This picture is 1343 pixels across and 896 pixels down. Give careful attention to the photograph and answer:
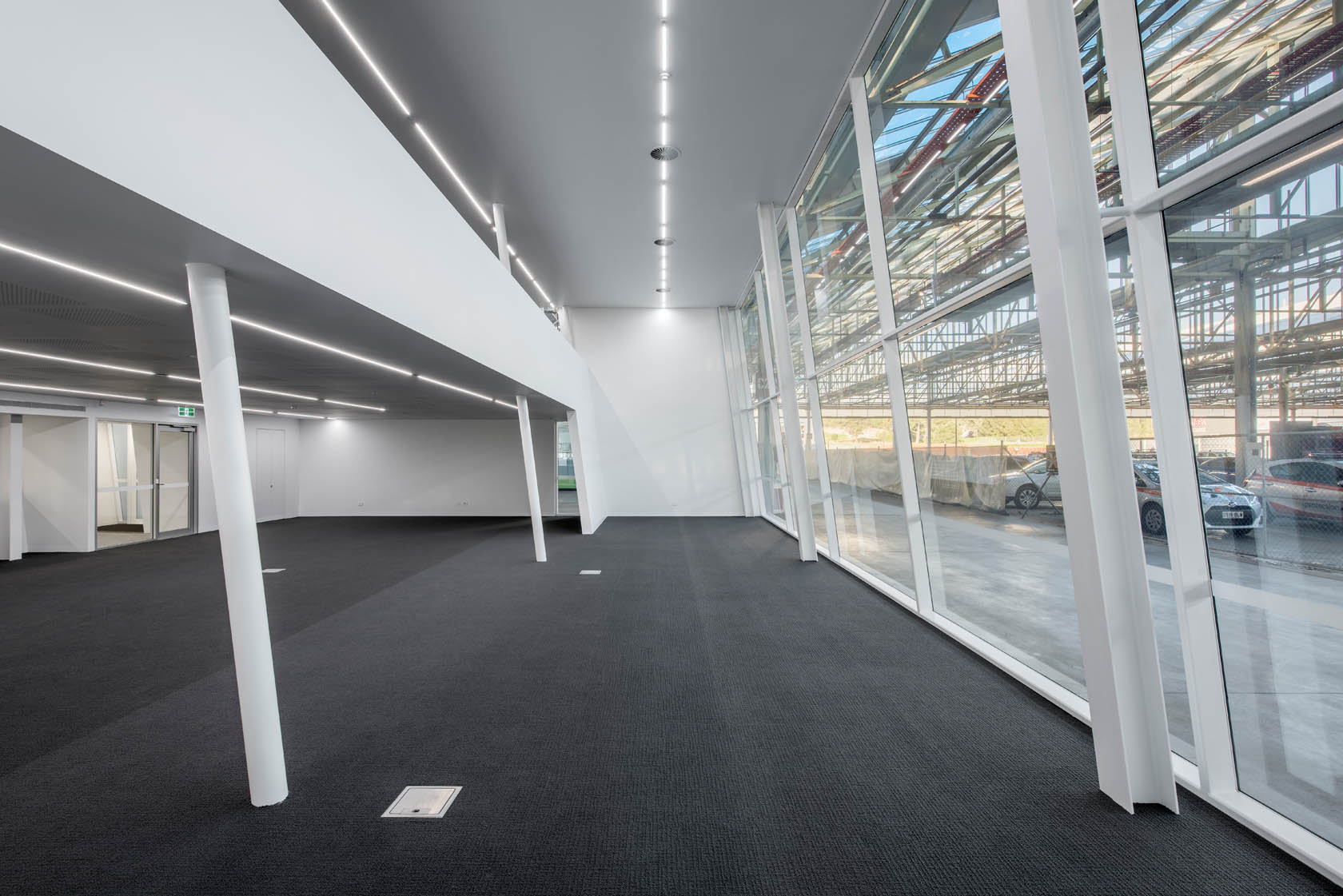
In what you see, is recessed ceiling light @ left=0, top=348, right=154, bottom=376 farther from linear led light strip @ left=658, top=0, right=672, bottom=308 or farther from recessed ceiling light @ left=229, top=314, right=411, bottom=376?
linear led light strip @ left=658, top=0, right=672, bottom=308

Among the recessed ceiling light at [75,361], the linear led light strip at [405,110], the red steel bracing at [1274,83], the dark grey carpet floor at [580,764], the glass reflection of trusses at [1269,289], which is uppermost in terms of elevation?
the linear led light strip at [405,110]

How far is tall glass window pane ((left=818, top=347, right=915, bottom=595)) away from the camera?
214 inches

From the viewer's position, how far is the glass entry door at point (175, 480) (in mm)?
11383

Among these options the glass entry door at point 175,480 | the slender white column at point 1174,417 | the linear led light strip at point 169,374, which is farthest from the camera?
the glass entry door at point 175,480

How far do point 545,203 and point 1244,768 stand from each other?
806 cm

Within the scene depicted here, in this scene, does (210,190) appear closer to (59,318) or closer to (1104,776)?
(59,318)

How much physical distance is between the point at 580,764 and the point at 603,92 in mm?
5358

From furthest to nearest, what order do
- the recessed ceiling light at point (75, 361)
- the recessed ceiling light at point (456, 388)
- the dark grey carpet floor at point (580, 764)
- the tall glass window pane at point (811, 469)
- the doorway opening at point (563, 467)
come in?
the doorway opening at point (563, 467), the tall glass window pane at point (811, 469), the recessed ceiling light at point (456, 388), the recessed ceiling light at point (75, 361), the dark grey carpet floor at point (580, 764)

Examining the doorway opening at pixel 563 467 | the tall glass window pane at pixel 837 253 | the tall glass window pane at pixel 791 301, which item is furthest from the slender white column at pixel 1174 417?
the doorway opening at pixel 563 467

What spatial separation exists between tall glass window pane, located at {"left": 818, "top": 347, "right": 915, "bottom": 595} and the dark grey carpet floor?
0.82 m

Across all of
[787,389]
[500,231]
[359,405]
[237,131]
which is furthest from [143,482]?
[237,131]

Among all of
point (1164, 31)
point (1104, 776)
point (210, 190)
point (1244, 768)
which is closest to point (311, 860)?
point (210, 190)

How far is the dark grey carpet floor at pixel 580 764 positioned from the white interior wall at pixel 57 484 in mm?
5462

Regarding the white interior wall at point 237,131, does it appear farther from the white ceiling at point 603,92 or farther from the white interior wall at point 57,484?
the white interior wall at point 57,484
